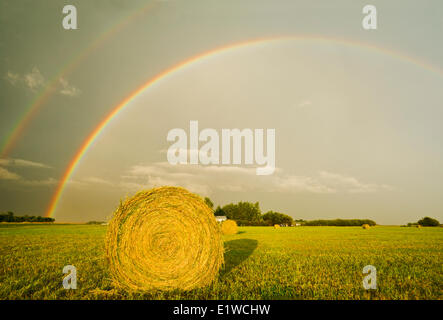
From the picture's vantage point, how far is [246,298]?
474 centimetres

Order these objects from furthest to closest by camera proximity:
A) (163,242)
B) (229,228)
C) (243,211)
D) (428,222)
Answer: (243,211) → (428,222) → (229,228) → (163,242)

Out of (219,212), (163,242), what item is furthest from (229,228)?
(219,212)

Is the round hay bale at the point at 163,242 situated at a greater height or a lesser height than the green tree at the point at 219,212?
greater

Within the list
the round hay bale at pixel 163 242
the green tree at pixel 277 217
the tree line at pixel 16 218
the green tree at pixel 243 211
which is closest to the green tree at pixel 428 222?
the green tree at pixel 277 217

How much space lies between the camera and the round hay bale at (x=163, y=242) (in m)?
5.70

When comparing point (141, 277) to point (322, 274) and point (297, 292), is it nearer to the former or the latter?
point (297, 292)

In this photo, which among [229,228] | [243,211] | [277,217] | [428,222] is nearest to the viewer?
[229,228]

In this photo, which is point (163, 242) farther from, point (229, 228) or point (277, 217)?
point (277, 217)

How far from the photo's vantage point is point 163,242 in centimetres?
604

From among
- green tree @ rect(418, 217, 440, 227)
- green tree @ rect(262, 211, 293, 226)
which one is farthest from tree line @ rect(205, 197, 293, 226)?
green tree @ rect(418, 217, 440, 227)

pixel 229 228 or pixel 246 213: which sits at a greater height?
pixel 229 228

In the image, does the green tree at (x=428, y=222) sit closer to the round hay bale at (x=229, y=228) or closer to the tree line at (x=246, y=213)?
the tree line at (x=246, y=213)
